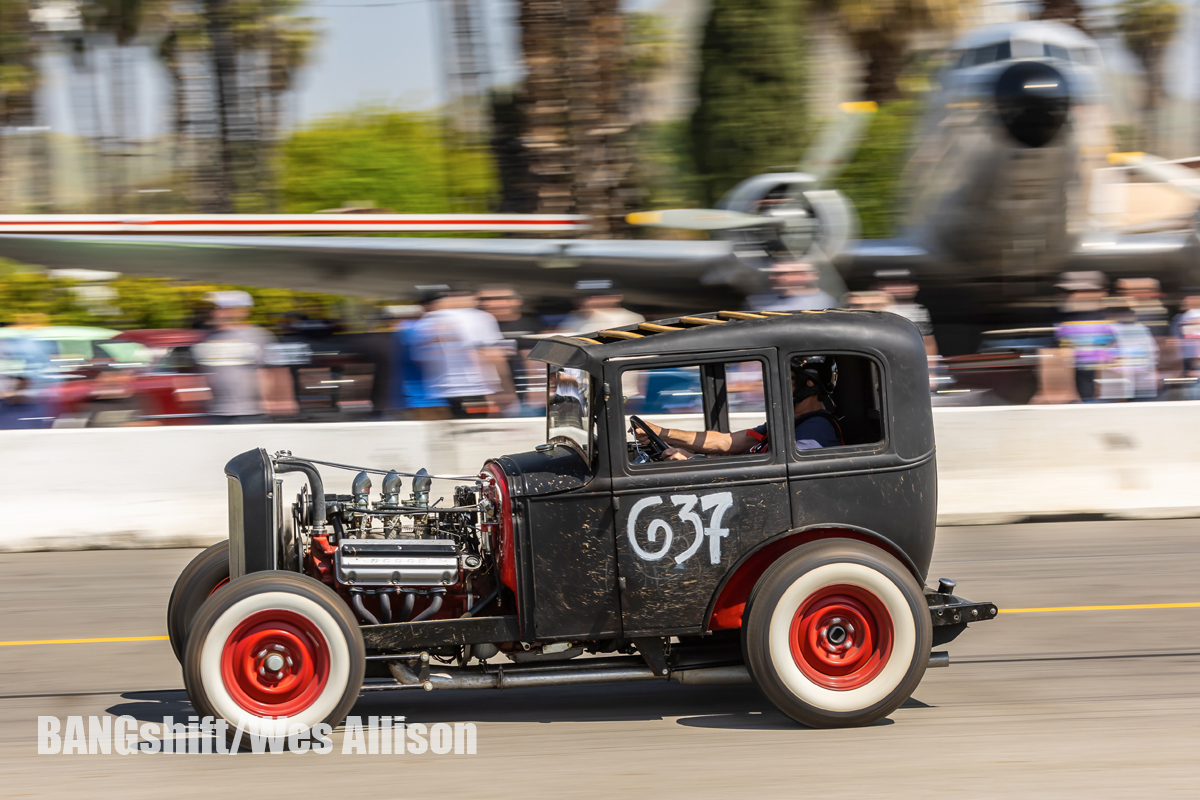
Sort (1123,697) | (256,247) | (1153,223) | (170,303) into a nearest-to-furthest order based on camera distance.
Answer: (1123,697) < (256,247) < (1153,223) < (170,303)

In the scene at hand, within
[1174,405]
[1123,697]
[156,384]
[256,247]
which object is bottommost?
[1123,697]

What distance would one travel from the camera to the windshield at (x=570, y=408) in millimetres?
4977

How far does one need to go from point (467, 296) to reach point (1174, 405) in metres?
5.79

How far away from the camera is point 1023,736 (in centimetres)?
488

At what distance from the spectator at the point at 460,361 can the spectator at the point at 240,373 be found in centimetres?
131

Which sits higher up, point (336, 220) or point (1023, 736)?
point (336, 220)

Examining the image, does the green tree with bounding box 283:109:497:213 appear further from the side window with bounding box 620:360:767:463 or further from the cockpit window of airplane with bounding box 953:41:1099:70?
the side window with bounding box 620:360:767:463

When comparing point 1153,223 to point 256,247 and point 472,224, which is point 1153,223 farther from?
point 256,247

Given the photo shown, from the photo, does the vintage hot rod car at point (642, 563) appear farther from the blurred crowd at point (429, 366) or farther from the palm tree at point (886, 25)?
the palm tree at point (886, 25)

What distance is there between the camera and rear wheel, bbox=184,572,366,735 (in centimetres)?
467

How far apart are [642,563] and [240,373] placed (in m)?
6.21

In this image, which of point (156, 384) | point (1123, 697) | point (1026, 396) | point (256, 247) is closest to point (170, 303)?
point (256, 247)

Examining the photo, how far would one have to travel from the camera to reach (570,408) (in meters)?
5.30

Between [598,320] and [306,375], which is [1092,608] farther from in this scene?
[306,375]
